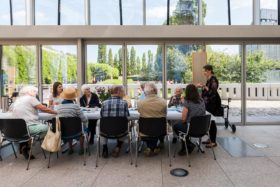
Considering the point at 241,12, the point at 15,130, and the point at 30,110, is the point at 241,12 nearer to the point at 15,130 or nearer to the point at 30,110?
the point at 30,110

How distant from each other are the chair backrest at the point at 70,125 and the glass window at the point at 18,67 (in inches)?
156

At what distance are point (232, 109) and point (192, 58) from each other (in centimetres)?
185

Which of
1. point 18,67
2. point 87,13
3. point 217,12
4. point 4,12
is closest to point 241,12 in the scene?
point 217,12

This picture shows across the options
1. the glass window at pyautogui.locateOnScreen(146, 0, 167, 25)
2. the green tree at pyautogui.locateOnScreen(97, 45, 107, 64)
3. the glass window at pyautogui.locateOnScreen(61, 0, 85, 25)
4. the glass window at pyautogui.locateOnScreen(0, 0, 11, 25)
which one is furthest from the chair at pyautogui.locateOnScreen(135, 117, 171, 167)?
the glass window at pyautogui.locateOnScreen(0, 0, 11, 25)

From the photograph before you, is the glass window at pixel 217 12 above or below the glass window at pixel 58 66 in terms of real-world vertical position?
above

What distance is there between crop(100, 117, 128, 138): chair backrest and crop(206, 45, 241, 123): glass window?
4.18 m

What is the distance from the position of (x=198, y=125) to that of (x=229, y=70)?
3867mm

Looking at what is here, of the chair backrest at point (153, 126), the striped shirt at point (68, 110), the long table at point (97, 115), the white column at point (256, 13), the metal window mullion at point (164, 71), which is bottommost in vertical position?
the chair backrest at point (153, 126)

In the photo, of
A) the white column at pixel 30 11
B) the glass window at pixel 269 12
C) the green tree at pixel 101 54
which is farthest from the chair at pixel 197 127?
the white column at pixel 30 11

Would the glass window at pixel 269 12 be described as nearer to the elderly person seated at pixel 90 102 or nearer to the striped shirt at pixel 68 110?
the elderly person seated at pixel 90 102

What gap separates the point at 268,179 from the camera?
3.55 m

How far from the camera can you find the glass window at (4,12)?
8195mm

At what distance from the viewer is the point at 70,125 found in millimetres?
4160

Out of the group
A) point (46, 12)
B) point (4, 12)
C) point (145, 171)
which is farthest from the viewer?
point (4, 12)
